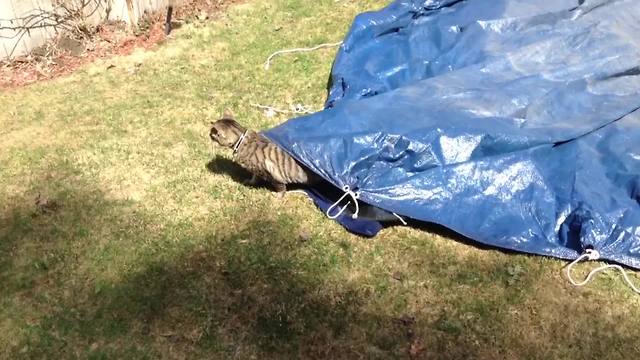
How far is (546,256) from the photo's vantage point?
4.23 meters

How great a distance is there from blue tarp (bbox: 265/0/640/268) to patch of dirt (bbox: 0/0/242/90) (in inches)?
115

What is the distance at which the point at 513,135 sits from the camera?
4523 mm

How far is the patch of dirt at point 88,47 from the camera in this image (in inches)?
257

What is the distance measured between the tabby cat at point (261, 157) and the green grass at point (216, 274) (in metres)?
0.21

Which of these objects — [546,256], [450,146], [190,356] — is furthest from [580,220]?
[190,356]

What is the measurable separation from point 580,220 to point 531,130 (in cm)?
81

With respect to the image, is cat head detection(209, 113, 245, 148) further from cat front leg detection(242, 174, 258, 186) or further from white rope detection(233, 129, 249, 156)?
cat front leg detection(242, 174, 258, 186)

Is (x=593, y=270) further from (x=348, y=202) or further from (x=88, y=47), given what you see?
(x=88, y=47)

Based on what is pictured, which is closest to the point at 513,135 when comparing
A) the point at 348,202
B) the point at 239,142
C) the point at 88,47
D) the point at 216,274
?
the point at 348,202

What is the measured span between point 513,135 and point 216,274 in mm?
2400

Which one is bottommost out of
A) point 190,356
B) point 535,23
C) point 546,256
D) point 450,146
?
point 190,356

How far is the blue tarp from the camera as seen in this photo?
4.27m

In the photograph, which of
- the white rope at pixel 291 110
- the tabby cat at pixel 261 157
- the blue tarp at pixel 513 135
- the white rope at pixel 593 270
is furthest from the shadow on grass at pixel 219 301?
the white rope at pixel 291 110

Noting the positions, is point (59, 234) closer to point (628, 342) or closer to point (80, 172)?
point (80, 172)
